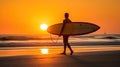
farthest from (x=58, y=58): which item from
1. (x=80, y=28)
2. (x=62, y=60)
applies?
(x=80, y=28)

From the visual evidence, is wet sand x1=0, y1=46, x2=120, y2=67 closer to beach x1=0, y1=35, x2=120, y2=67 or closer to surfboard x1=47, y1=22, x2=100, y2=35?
beach x1=0, y1=35, x2=120, y2=67

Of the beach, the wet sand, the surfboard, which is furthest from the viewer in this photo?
the surfboard

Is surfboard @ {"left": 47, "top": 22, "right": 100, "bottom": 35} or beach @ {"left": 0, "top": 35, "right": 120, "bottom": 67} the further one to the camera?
surfboard @ {"left": 47, "top": 22, "right": 100, "bottom": 35}

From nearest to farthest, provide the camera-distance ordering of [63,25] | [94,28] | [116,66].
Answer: [116,66], [63,25], [94,28]

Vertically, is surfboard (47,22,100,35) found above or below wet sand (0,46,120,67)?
above

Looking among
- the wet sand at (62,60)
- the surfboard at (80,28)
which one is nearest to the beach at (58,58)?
the wet sand at (62,60)

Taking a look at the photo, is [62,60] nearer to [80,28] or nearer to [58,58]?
[58,58]

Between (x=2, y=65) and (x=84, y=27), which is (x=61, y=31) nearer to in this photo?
(x=84, y=27)

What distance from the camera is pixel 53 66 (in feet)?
31.7

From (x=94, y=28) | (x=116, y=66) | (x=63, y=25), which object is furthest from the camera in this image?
(x=94, y=28)

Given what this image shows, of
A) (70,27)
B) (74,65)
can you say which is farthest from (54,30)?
(74,65)

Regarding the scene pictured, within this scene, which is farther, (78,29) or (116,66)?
(78,29)

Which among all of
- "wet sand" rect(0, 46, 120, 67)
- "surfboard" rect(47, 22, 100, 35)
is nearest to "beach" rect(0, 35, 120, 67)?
"wet sand" rect(0, 46, 120, 67)

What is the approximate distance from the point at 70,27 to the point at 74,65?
5821 mm
